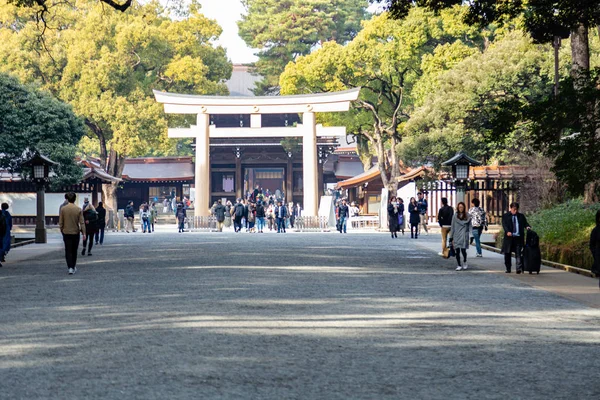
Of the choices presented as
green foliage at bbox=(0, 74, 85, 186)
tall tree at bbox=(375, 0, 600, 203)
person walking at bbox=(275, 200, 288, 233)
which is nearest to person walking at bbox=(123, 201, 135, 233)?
green foliage at bbox=(0, 74, 85, 186)

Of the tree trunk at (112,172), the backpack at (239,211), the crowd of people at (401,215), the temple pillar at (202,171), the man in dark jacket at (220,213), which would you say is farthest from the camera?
the tree trunk at (112,172)

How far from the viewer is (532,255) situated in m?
19.8

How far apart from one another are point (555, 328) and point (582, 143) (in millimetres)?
8886

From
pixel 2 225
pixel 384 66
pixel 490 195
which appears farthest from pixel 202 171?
pixel 2 225

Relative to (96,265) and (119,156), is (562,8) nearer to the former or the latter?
(96,265)

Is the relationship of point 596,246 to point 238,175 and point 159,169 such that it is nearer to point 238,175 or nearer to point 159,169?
point 238,175

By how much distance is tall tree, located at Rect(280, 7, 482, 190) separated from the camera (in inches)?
2034

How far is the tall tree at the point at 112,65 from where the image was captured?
56.8m

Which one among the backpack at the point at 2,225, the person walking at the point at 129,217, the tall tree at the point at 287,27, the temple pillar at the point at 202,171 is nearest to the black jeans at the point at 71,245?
the backpack at the point at 2,225

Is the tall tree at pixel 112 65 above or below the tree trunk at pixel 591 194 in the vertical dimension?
above

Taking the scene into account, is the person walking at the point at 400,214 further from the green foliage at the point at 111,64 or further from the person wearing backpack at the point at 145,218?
the green foliage at the point at 111,64

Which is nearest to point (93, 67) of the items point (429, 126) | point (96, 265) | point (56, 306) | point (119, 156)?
point (119, 156)

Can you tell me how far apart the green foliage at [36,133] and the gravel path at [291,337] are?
83.7 feet

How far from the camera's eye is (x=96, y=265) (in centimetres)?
2228
